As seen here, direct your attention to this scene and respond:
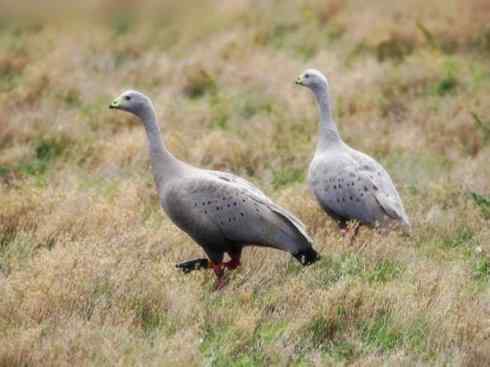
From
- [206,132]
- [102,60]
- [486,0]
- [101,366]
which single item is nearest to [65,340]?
[101,366]

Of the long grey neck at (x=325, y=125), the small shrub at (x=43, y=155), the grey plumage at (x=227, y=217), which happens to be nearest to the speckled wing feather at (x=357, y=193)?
the long grey neck at (x=325, y=125)

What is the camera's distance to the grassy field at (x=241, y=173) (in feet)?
16.0

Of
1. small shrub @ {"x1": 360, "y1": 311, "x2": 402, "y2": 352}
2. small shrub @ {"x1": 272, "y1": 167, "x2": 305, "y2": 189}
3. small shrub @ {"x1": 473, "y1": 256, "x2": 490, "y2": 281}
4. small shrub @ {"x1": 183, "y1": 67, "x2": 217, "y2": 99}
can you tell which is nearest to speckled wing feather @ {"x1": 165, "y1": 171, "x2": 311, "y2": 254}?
small shrub @ {"x1": 360, "y1": 311, "x2": 402, "y2": 352}

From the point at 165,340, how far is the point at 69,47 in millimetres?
8229

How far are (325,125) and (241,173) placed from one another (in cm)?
141

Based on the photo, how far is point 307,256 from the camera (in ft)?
18.6

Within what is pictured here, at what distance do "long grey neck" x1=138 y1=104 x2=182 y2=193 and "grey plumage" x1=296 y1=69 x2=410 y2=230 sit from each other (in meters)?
1.27

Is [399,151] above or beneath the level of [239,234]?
beneath

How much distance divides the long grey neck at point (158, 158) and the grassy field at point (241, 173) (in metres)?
0.55

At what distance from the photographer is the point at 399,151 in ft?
29.5

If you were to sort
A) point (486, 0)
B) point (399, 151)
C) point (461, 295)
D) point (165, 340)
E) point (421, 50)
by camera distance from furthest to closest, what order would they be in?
point (486, 0) < point (421, 50) < point (399, 151) < point (461, 295) < point (165, 340)

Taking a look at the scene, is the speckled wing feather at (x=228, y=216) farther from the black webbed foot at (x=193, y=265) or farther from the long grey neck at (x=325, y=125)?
the long grey neck at (x=325, y=125)

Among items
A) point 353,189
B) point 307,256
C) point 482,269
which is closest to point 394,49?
point 353,189

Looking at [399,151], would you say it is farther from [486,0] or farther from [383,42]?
[486,0]
